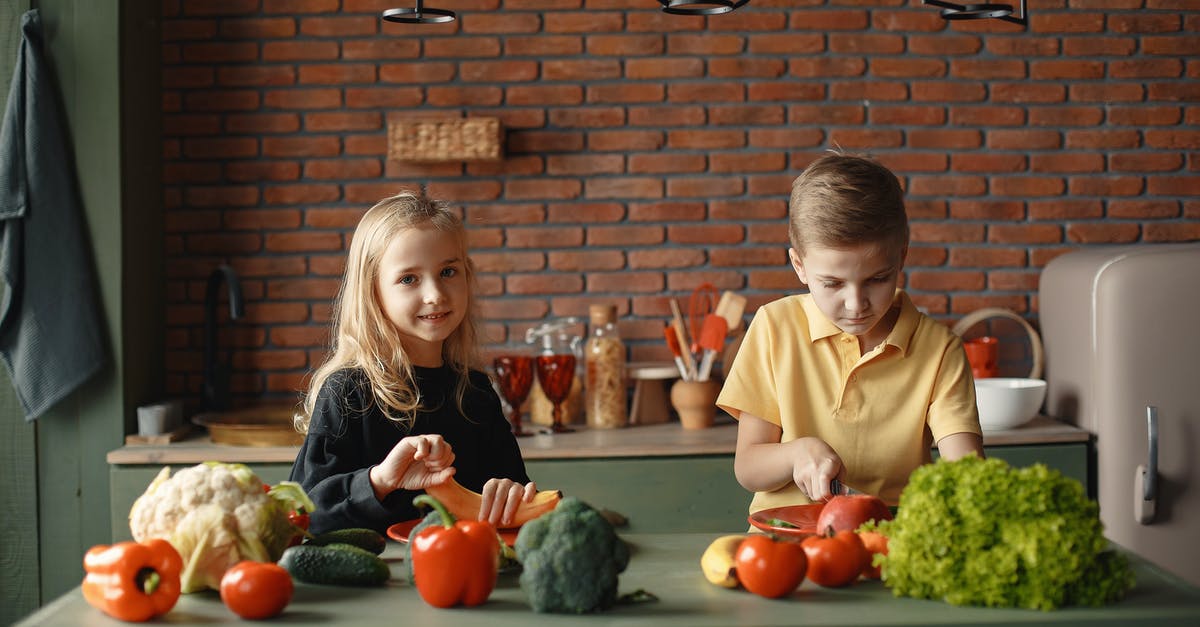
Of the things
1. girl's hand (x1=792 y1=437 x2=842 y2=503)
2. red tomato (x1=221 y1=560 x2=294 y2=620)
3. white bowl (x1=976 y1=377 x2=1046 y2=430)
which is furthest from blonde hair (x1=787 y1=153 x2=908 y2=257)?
white bowl (x1=976 y1=377 x2=1046 y2=430)

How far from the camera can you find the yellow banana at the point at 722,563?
1205 millimetres

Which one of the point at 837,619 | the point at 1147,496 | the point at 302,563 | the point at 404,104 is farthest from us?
the point at 404,104

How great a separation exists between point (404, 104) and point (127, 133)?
798 millimetres

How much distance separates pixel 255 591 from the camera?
43.7 inches

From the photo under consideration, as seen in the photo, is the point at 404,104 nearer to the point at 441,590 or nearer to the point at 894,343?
the point at 894,343

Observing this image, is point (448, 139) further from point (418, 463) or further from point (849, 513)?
point (849, 513)

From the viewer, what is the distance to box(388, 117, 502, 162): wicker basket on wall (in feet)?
10.3

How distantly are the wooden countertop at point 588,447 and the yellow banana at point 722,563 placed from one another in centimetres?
152

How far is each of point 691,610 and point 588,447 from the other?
1.66 m

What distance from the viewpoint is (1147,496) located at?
2.74 m

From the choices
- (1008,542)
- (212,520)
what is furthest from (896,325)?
(212,520)

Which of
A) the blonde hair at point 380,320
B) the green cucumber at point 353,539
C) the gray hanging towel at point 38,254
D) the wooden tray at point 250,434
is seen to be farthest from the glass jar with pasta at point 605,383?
the green cucumber at point 353,539

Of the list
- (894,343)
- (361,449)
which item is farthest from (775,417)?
(361,449)

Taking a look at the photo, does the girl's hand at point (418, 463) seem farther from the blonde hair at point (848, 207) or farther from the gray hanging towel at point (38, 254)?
the gray hanging towel at point (38, 254)
